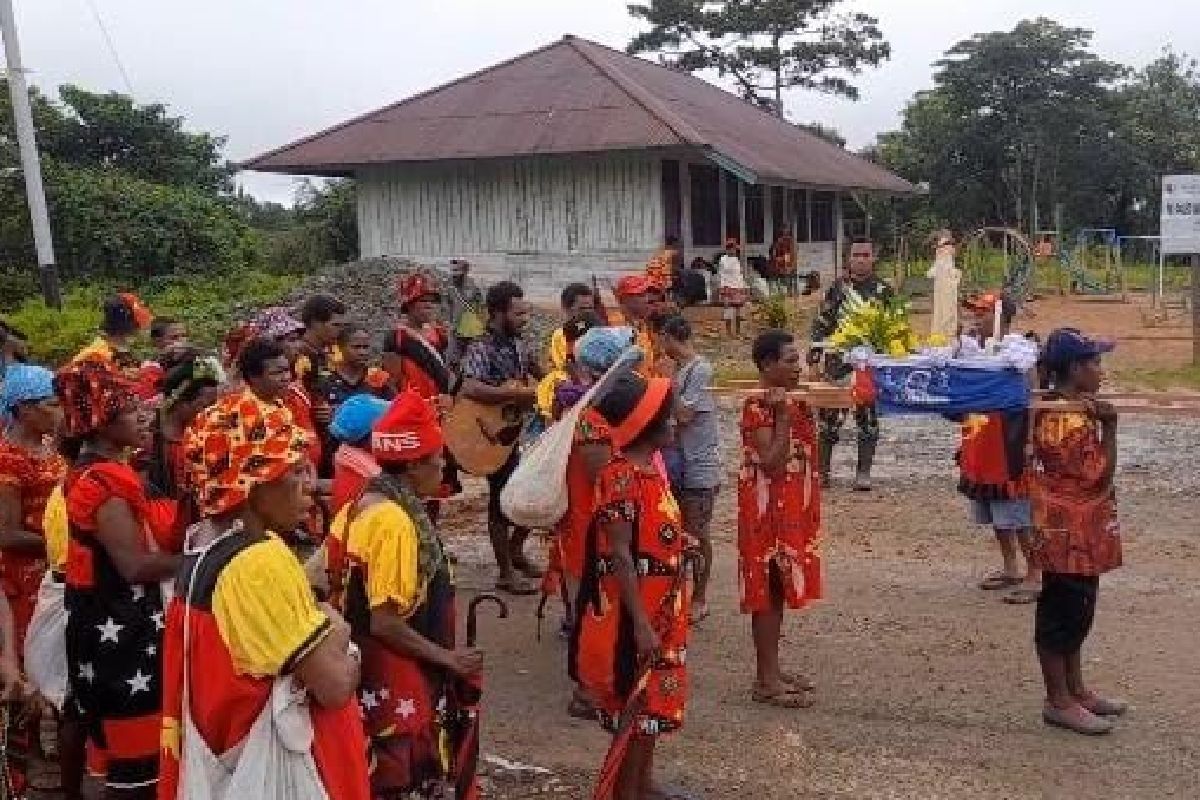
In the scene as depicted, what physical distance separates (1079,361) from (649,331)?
7.47 ft

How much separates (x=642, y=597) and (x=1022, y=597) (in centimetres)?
344

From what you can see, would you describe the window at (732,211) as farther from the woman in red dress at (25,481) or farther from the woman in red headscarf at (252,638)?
the woman in red headscarf at (252,638)

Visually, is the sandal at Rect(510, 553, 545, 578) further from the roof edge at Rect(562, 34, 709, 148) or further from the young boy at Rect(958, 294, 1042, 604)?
the roof edge at Rect(562, 34, 709, 148)

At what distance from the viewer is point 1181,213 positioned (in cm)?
1478

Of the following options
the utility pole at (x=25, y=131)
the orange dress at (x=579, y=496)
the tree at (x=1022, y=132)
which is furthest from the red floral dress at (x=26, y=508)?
the tree at (x=1022, y=132)

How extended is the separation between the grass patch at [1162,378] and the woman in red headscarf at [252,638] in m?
12.8

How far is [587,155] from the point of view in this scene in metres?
20.0

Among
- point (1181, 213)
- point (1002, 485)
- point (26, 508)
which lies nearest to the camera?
point (26, 508)

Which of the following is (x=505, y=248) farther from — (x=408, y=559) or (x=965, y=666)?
(x=408, y=559)

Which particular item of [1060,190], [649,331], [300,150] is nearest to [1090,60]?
[1060,190]

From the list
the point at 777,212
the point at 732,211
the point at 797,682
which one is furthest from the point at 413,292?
the point at 777,212

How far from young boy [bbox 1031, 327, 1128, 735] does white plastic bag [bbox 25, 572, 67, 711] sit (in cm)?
351

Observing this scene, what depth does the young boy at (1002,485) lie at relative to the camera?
21.7ft

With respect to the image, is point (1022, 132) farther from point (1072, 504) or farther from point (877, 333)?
point (1072, 504)
